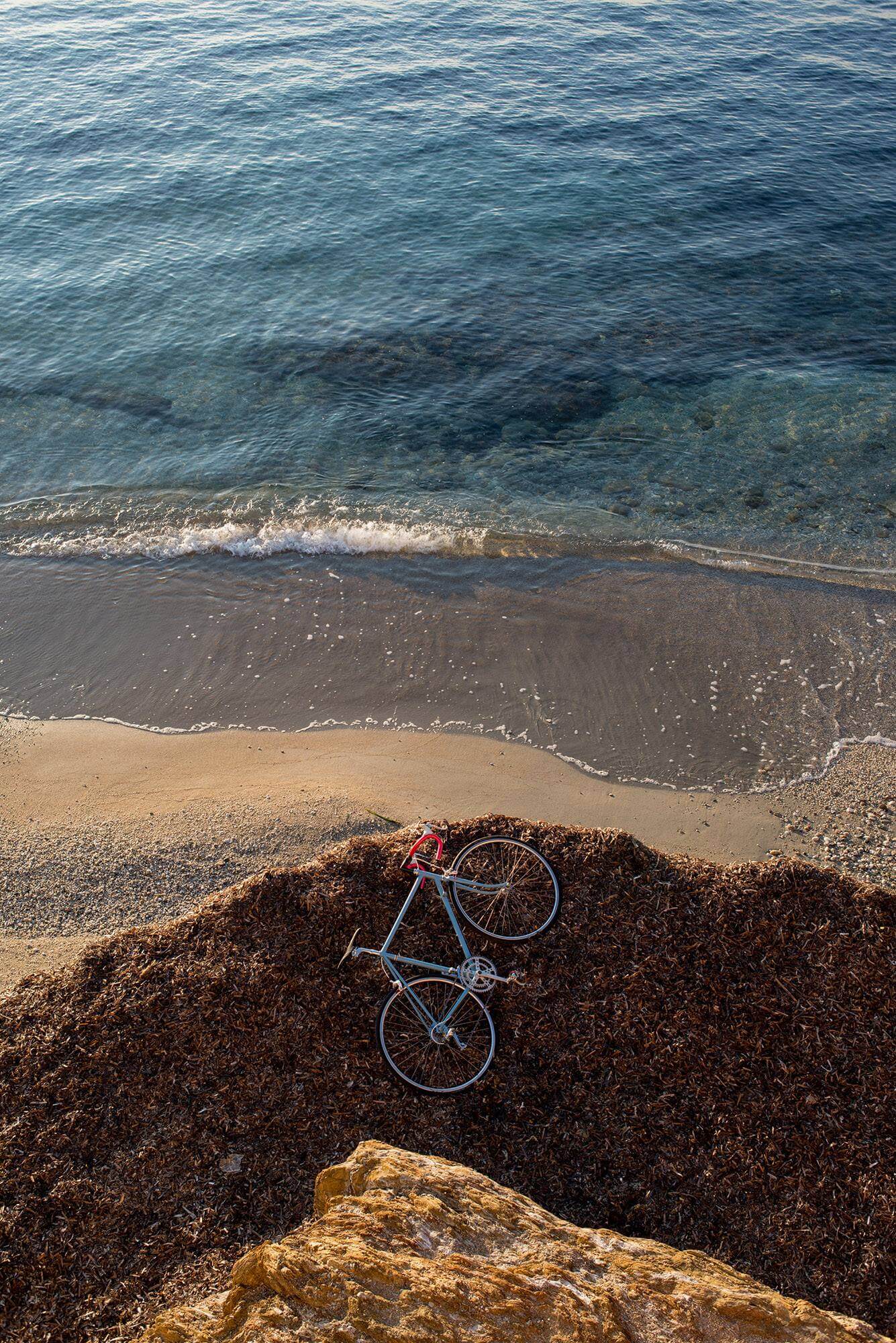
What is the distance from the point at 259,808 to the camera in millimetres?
11234

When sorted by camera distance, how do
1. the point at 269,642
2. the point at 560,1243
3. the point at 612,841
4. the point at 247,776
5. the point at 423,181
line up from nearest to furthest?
the point at 560,1243, the point at 612,841, the point at 247,776, the point at 269,642, the point at 423,181

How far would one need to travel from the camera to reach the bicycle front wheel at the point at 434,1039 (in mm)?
7633

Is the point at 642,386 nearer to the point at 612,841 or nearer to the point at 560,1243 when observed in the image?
the point at 612,841

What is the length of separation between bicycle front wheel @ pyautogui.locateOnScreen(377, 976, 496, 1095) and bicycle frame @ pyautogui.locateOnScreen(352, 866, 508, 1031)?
13mm

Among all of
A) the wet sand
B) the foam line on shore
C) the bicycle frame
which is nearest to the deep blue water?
the wet sand

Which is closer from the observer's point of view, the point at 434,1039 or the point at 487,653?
the point at 434,1039

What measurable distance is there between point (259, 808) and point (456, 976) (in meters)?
4.21

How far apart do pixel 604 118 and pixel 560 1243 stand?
38243 mm

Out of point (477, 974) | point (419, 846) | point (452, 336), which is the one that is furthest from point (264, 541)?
point (477, 974)

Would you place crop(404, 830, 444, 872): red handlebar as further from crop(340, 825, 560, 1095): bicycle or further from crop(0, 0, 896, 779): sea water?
crop(0, 0, 896, 779): sea water

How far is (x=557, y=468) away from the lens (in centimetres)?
1883

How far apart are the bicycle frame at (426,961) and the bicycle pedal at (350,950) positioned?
0.19 feet

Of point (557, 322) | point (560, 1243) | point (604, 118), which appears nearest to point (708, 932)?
point (560, 1243)

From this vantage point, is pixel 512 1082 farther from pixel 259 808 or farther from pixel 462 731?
pixel 462 731
